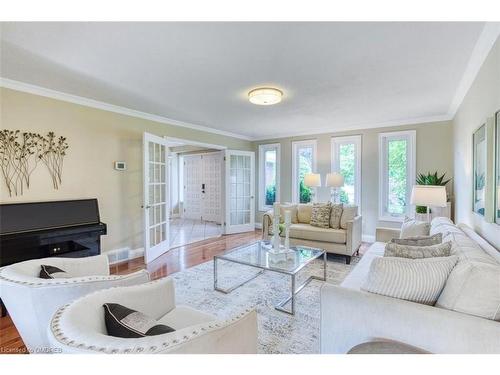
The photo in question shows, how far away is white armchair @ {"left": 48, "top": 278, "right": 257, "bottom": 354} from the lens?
0.76 meters

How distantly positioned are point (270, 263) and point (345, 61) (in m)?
2.11

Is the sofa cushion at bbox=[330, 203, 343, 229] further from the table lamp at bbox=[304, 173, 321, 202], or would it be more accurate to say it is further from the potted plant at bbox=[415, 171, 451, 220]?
the potted plant at bbox=[415, 171, 451, 220]

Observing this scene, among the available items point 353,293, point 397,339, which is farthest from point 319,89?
point 397,339

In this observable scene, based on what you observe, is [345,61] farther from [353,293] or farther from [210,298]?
[210,298]

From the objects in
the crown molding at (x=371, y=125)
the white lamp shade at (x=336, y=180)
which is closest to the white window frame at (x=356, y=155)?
the crown molding at (x=371, y=125)

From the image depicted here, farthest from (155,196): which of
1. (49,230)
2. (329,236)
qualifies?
(329,236)

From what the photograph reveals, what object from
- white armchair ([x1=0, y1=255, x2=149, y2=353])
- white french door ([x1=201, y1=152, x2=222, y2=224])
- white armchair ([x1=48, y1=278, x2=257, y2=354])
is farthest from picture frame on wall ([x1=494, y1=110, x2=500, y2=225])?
white french door ([x1=201, y1=152, x2=222, y2=224])

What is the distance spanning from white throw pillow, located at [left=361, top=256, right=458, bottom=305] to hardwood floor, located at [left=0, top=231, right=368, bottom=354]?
247 cm

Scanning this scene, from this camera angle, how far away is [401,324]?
1190 millimetres

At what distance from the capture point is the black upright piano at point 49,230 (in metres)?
2.52

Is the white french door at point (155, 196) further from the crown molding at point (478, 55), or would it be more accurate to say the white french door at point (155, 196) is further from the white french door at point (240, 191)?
the crown molding at point (478, 55)

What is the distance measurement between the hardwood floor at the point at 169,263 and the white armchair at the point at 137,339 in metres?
1.27

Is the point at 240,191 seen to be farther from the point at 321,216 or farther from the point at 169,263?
the point at 169,263
